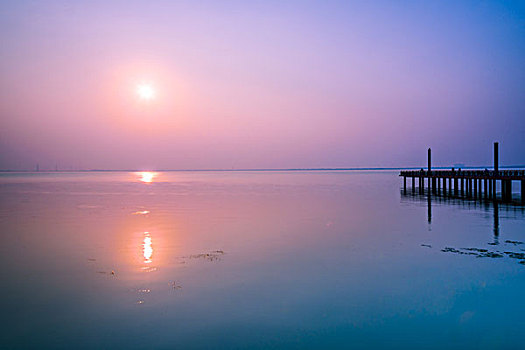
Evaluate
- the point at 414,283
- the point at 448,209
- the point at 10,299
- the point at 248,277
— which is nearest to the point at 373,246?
the point at 414,283

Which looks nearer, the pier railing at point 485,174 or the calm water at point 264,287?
the calm water at point 264,287

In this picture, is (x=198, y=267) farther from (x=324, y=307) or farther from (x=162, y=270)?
(x=324, y=307)

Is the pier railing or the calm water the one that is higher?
the pier railing

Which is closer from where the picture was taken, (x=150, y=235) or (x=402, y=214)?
(x=150, y=235)

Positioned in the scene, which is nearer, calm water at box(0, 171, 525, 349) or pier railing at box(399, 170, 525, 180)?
calm water at box(0, 171, 525, 349)

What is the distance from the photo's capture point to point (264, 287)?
14.5 metres

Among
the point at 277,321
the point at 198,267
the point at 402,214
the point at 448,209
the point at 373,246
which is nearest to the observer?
the point at 277,321

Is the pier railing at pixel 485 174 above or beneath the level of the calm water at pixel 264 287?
above

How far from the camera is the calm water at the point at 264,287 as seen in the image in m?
10.5

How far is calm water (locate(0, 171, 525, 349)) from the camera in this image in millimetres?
10469

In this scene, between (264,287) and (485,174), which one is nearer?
(264,287)

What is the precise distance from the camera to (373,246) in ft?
72.9

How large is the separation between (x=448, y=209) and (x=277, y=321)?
33.5 metres

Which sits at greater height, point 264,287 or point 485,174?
point 485,174
